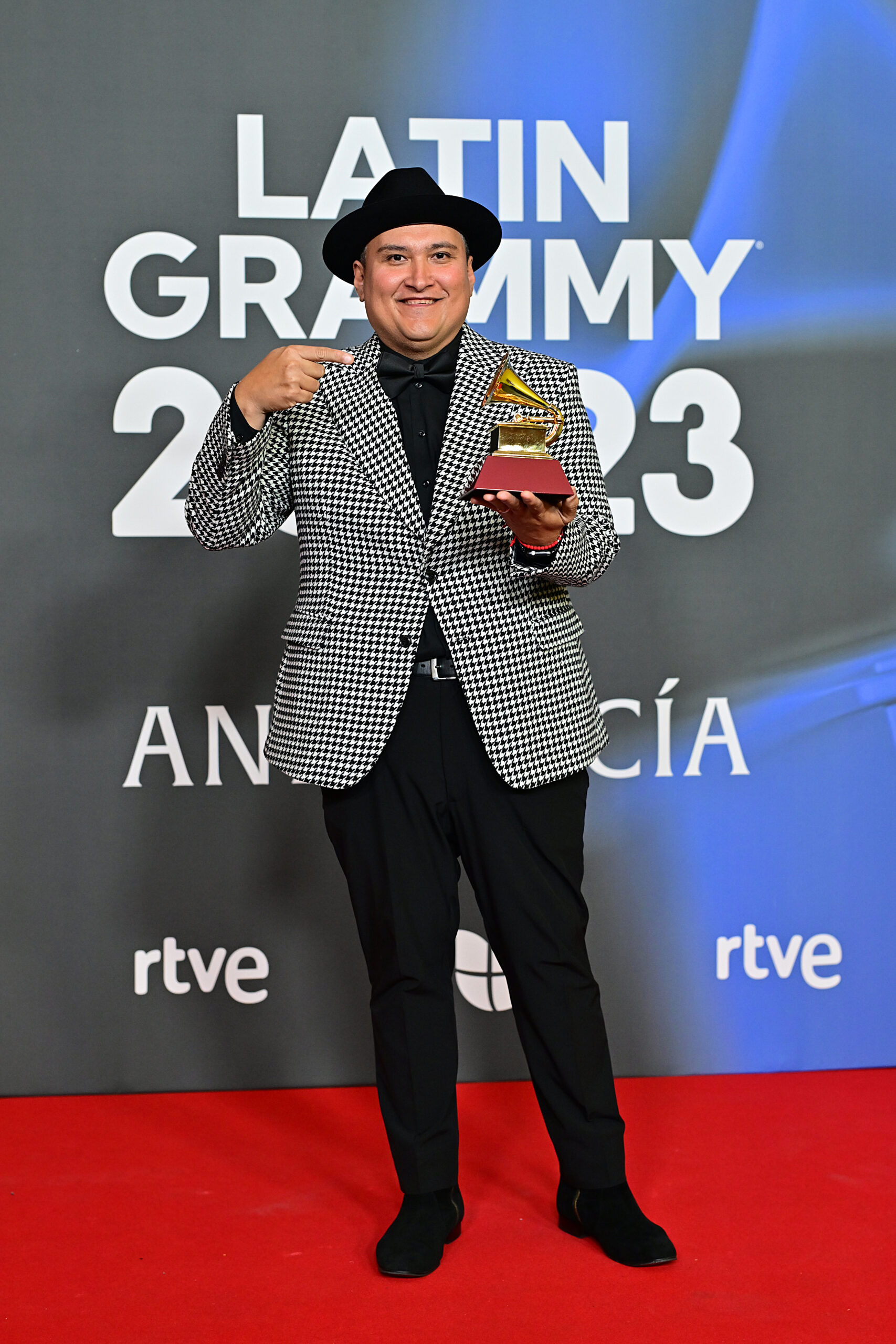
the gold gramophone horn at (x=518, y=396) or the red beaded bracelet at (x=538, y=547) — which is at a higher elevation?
the gold gramophone horn at (x=518, y=396)

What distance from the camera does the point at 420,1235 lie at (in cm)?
194

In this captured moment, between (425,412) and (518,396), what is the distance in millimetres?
223

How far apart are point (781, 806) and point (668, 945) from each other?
0.41 m

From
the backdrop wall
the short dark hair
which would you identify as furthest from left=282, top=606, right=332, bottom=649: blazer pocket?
the backdrop wall

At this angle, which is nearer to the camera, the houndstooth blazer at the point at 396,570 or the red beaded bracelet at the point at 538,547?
the red beaded bracelet at the point at 538,547

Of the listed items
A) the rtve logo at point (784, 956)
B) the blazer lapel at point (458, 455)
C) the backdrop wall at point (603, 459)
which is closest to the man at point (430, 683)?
the blazer lapel at point (458, 455)

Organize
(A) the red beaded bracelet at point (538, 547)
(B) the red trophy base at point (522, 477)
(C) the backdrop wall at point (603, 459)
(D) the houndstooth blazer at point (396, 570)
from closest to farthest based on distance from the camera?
1. (B) the red trophy base at point (522, 477)
2. (A) the red beaded bracelet at point (538, 547)
3. (D) the houndstooth blazer at point (396, 570)
4. (C) the backdrop wall at point (603, 459)

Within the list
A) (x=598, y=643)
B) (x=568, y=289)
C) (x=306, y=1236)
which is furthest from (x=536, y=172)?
(x=306, y=1236)

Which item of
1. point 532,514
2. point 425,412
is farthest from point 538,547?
point 425,412

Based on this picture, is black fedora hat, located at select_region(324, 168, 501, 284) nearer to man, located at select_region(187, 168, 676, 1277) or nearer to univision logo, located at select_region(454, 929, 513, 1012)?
man, located at select_region(187, 168, 676, 1277)

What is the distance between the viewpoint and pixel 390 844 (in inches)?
76.1

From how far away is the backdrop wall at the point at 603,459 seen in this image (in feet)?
8.69

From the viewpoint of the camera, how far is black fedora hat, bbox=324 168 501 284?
1.90 m

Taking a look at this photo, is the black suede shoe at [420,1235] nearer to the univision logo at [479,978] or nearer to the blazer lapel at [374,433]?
the univision logo at [479,978]
